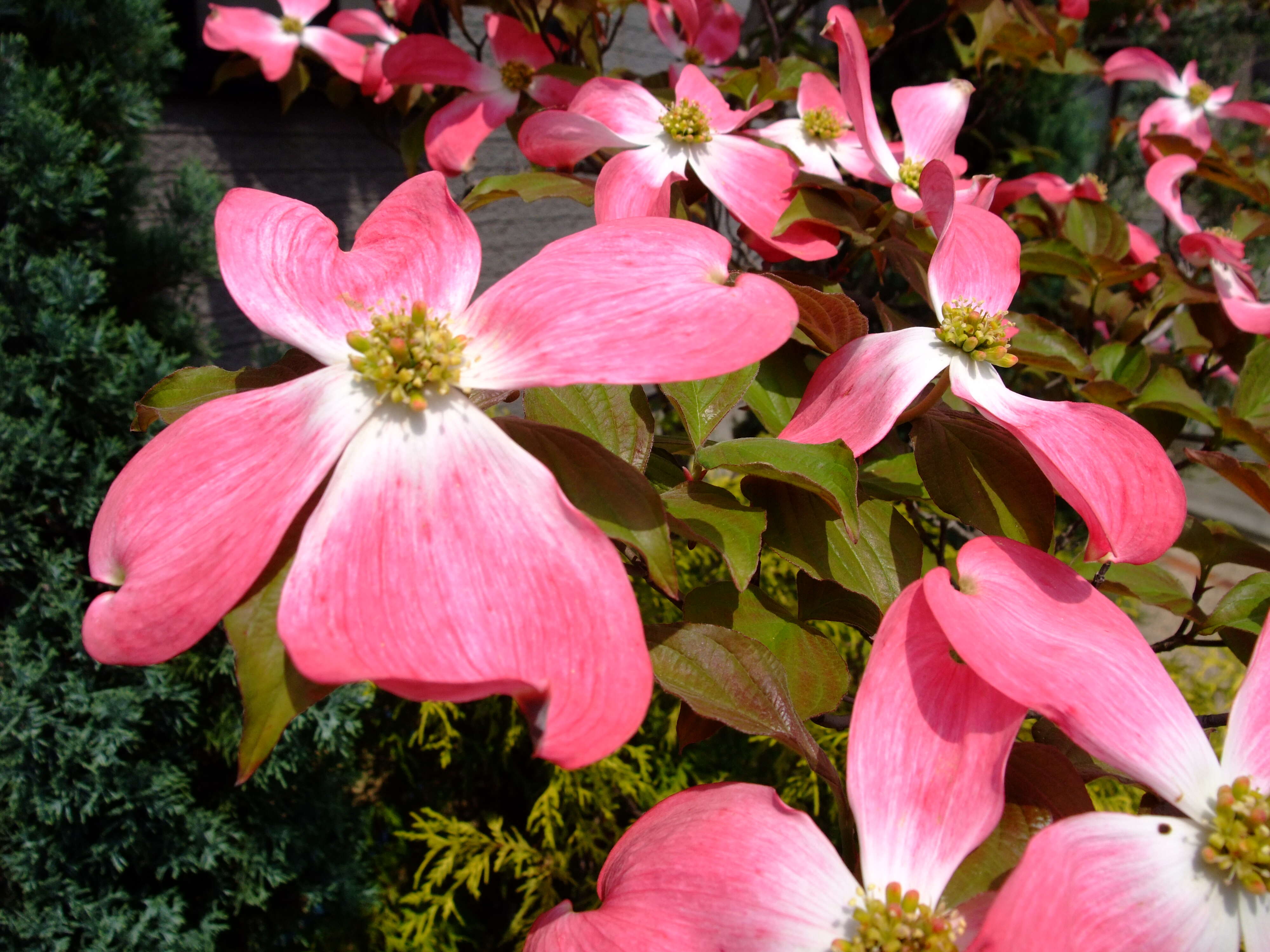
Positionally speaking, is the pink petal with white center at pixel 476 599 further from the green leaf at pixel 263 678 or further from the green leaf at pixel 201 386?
the green leaf at pixel 201 386

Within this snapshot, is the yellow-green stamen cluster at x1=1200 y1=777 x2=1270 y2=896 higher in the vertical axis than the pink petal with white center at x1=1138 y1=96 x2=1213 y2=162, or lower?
lower

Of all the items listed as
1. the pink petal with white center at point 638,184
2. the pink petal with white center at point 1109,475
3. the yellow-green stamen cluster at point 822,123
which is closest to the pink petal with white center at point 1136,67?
the yellow-green stamen cluster at point 822,123

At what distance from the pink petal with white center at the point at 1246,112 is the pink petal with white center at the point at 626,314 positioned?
1.19m

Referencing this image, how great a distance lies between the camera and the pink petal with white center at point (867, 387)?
40 cm

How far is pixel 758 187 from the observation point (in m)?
0.58

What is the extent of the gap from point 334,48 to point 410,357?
1.18 metres

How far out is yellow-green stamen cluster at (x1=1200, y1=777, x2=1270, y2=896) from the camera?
298 millimetres

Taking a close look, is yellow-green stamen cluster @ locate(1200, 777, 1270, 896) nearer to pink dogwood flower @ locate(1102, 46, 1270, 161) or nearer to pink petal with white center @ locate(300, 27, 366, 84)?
pink dogwood flower @ locate(1102, 46, 1270, 161)

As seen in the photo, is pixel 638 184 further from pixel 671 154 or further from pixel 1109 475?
pixel 1109 475

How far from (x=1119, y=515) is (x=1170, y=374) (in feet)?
1.81

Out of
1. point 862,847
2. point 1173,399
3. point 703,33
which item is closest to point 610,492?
point 862,847

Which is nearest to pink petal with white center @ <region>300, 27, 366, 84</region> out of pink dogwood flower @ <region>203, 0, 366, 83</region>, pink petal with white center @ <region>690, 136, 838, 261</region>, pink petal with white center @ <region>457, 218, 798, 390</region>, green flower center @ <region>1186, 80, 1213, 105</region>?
pink dogwood flower @ <region>203, 0, 366, 83</region>

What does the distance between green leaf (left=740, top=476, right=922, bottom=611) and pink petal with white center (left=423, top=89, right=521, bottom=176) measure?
0.60 meters

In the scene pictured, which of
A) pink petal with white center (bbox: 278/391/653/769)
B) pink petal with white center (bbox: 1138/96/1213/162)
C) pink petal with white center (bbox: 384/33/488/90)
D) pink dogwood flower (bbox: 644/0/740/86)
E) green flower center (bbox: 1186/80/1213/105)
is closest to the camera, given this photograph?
pink petal with white center (bbox: 278/391/653/769)
